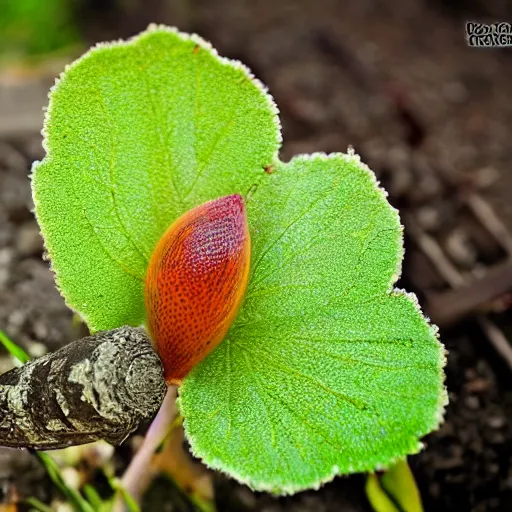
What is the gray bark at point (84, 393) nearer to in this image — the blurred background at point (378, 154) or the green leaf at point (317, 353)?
the green leaf at point (317, 353)

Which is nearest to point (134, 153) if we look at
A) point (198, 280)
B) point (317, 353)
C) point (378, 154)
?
point (198, 280)

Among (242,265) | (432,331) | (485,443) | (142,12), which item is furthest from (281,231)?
(142,12)

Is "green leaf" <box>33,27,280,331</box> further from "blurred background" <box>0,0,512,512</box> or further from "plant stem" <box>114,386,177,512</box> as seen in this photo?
"blurred background" <box>0,0,512,512</box>

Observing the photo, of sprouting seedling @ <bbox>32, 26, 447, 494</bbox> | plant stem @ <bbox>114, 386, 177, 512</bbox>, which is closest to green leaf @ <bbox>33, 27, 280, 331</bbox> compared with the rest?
sprouting seedling @ <bbox>32, 26, 447, 494</bbox>

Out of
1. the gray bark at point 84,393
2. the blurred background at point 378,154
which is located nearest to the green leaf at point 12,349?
the gray bark at point 84,393

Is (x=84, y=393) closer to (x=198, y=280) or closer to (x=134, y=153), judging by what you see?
(x=198, y=280)

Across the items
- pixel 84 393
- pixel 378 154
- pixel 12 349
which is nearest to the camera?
pixel 84 393
